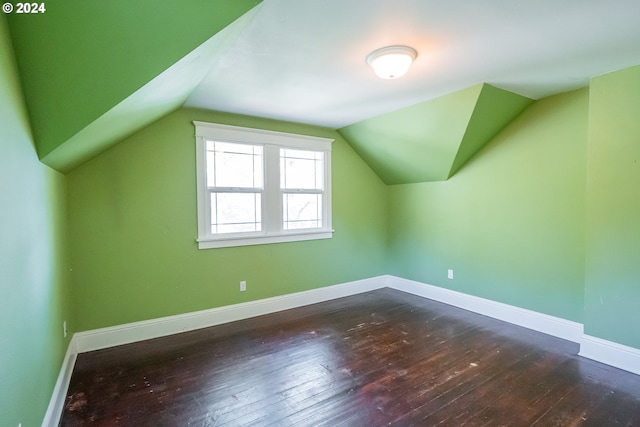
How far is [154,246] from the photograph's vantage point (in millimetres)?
3215

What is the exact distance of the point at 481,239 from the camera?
12.5 feet

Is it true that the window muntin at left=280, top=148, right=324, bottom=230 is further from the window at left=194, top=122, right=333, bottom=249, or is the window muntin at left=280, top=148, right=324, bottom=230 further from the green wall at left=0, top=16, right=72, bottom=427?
the green wall at left=0, top=16, right=72, bottom=427

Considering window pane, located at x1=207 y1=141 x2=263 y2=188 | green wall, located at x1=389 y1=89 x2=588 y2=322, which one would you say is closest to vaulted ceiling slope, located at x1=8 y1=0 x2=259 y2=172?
window pane, located at x1=207 y1=141 x2=263 y2=188

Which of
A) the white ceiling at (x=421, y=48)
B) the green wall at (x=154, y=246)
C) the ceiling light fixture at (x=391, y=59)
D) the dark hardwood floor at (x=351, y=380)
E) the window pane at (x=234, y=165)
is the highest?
the white ceiling at (x=421, y=48)

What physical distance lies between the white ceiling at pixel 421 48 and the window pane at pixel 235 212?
109cm

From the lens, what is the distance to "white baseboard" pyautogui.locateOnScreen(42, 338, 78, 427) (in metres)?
1.83

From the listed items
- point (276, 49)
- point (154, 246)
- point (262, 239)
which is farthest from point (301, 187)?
point (276, 49)

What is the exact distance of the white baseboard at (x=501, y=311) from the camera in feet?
10.1

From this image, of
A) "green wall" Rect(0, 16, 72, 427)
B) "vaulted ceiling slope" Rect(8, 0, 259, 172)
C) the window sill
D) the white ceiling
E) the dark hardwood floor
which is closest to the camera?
"green wall" Rect(0, 16, 72, 427)

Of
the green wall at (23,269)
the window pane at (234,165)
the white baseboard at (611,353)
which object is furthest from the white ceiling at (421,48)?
the white baseboard at (611,353)

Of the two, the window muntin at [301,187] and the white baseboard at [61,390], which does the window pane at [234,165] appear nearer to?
the window muntin at [301,187]

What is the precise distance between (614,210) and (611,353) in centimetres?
122

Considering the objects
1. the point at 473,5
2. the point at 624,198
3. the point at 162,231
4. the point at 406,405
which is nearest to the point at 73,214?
the point at 162,231

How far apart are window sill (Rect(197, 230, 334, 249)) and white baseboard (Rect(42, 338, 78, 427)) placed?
142 cm
